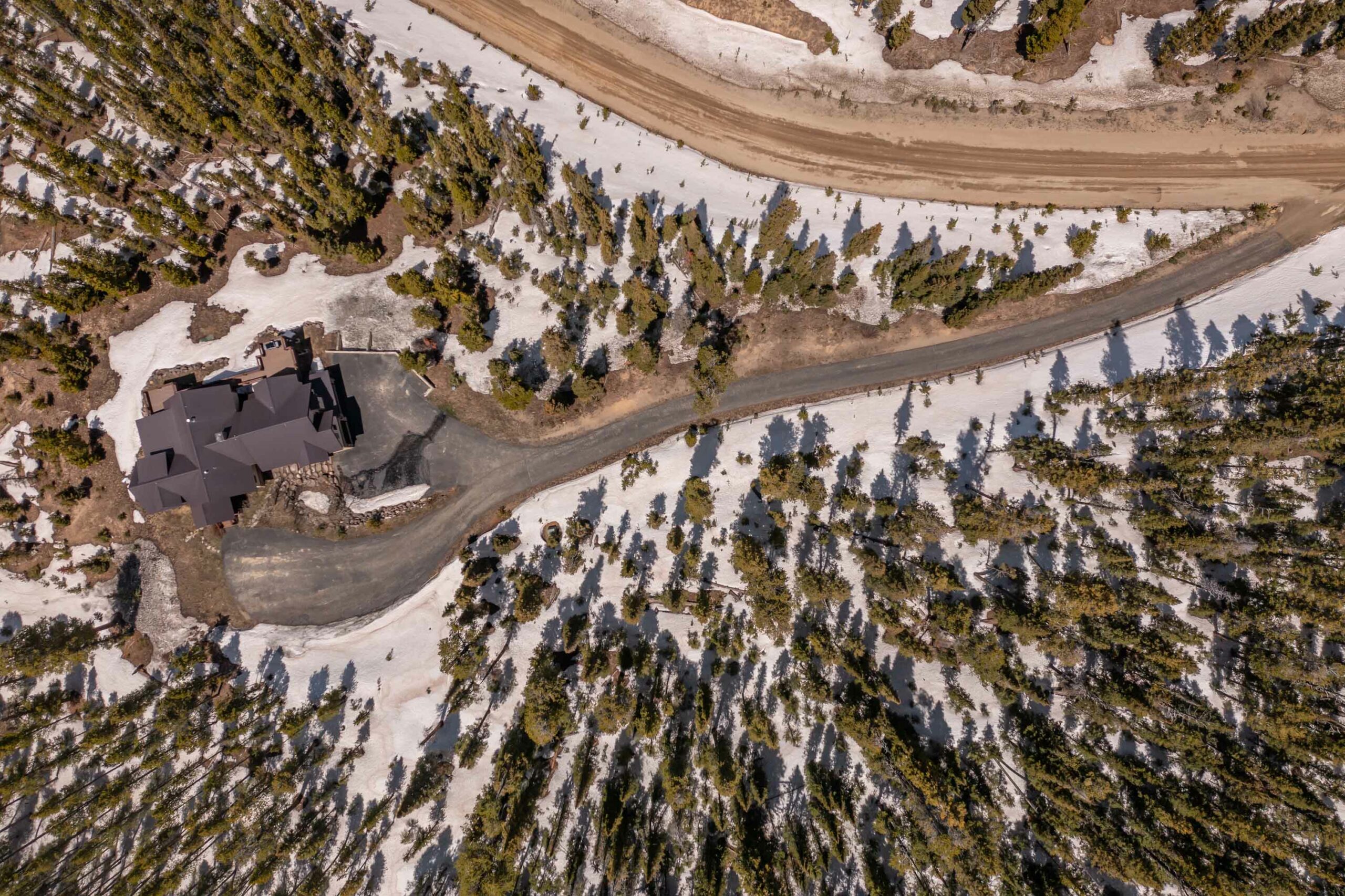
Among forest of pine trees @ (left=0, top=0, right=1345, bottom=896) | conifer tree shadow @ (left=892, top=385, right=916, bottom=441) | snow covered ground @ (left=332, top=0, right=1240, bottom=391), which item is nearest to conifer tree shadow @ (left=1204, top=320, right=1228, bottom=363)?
forest of pine trees @ (left=0, top=0, right=1345, bottom=896)

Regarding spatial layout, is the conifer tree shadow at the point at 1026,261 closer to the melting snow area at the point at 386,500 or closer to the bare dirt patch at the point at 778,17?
the bare dirt patch at the point at 778,17

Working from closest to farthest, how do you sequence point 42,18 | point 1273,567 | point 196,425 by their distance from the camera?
point 1273,567
point 196,425
point 42,18

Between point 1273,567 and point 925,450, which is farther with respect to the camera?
point 925,450

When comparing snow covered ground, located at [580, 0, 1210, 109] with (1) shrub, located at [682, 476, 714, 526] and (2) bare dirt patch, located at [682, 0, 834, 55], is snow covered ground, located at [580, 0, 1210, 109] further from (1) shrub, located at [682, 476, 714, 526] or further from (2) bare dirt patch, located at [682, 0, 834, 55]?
(1) shrub, located at [682, 476, 714, 526]

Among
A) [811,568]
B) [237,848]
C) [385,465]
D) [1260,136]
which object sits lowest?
[237,848]

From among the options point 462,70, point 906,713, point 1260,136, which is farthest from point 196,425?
point 1260,136

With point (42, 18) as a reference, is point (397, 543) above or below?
below

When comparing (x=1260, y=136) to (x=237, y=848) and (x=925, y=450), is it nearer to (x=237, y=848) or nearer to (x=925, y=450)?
(x=925, y=450)
